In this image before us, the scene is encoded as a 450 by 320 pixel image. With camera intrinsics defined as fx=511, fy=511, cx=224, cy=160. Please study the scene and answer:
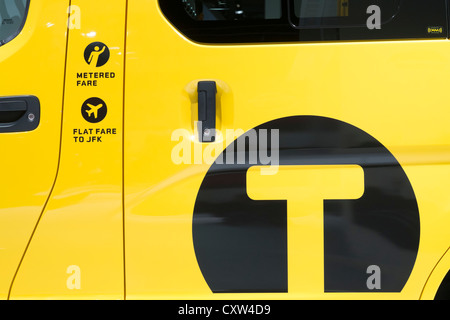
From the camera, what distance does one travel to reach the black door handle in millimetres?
1793

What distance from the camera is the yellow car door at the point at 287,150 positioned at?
5.80 ft

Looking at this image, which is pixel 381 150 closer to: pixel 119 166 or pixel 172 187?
pixel 172 187

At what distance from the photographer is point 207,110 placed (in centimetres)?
180

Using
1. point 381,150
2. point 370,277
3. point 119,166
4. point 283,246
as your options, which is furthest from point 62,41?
point 370,277

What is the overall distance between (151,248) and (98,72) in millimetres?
654

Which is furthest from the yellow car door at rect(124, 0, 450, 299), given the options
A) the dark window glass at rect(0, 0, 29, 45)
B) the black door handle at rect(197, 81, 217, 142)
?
the dark window glass at rect(0, 0, 29, 45)

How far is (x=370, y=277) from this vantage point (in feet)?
5.88

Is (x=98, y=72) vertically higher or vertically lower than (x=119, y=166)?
higher

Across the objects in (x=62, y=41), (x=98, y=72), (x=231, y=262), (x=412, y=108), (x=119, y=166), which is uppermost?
(x=62, y=41)

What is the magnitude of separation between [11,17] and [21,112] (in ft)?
1.20

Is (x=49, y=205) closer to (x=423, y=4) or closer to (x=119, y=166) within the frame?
(x=119, y=166)

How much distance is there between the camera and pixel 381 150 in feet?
5.84

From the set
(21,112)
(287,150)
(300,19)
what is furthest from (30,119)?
(300,19)

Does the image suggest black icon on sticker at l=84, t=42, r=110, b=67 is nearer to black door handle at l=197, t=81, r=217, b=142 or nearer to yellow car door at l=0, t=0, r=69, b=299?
yellow car door at l=0, t=0, r=69, b=299
